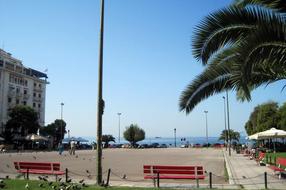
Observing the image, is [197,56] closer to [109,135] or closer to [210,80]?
[210,80]

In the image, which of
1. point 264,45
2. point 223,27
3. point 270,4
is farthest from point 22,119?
point 264,45

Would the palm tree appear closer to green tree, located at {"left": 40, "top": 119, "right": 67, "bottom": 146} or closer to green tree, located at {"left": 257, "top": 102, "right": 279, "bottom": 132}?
green tree, located at {"left": 257, "top": 102, "right": 279, "bottom": 132}

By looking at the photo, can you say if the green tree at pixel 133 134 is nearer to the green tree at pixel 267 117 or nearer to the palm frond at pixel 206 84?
the green tree at pixel 267 117

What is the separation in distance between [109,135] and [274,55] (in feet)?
396

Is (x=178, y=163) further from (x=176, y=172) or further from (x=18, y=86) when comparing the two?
(x=18, y=86)

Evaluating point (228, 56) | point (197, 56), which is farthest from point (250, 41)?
point (228, 56)

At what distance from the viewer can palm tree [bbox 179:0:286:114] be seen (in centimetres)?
1050

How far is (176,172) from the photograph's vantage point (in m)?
17.6

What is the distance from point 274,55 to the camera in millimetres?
11398

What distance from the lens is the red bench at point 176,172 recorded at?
17.3m

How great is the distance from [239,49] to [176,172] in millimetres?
8169

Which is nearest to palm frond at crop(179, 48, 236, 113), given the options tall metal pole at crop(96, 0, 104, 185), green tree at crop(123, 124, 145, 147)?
tall metal pole at crop(96, 0, 104, 185)

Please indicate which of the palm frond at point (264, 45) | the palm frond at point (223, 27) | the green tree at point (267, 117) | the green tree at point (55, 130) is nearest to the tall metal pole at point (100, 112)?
the palm frond at point (223, 27)

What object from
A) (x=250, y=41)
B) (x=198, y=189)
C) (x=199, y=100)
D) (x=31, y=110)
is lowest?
(x=198, y=189)
